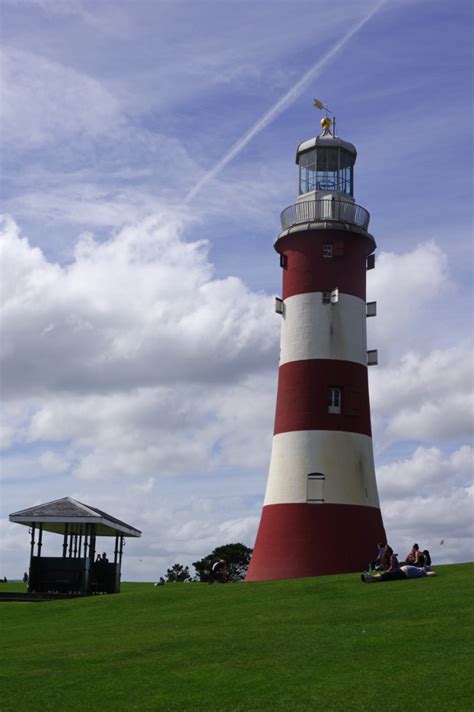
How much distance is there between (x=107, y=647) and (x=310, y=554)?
14879 millimetres

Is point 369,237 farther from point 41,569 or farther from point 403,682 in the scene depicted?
point 403,682

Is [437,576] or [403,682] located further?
[437,576]

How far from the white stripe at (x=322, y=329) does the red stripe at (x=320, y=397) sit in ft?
1.10

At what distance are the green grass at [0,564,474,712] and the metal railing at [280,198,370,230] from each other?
1596 cm

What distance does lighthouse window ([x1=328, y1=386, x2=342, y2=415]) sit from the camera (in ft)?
104

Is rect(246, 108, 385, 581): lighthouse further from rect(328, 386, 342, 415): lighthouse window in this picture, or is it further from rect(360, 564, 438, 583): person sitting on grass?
rect(360, 564, 438, 583): person sitting on grass

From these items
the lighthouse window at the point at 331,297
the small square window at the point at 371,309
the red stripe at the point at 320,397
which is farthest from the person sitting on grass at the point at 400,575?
the small square window at the point at 371,309

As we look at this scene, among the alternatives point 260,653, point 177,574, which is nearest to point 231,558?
point 177,574

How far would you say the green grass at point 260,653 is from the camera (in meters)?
11.9

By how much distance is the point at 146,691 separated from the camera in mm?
12609

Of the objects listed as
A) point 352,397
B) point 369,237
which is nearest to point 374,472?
point 352,397

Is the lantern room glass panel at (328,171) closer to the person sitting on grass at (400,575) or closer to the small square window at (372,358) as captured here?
the small square window at (372,358)

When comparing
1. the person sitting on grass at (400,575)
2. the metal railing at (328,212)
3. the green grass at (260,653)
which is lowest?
the green grass at (260,653)

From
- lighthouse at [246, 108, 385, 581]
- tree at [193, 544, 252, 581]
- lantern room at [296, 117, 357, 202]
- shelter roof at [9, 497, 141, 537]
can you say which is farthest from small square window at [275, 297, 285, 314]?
tree at [193, 544, 252, 581]
